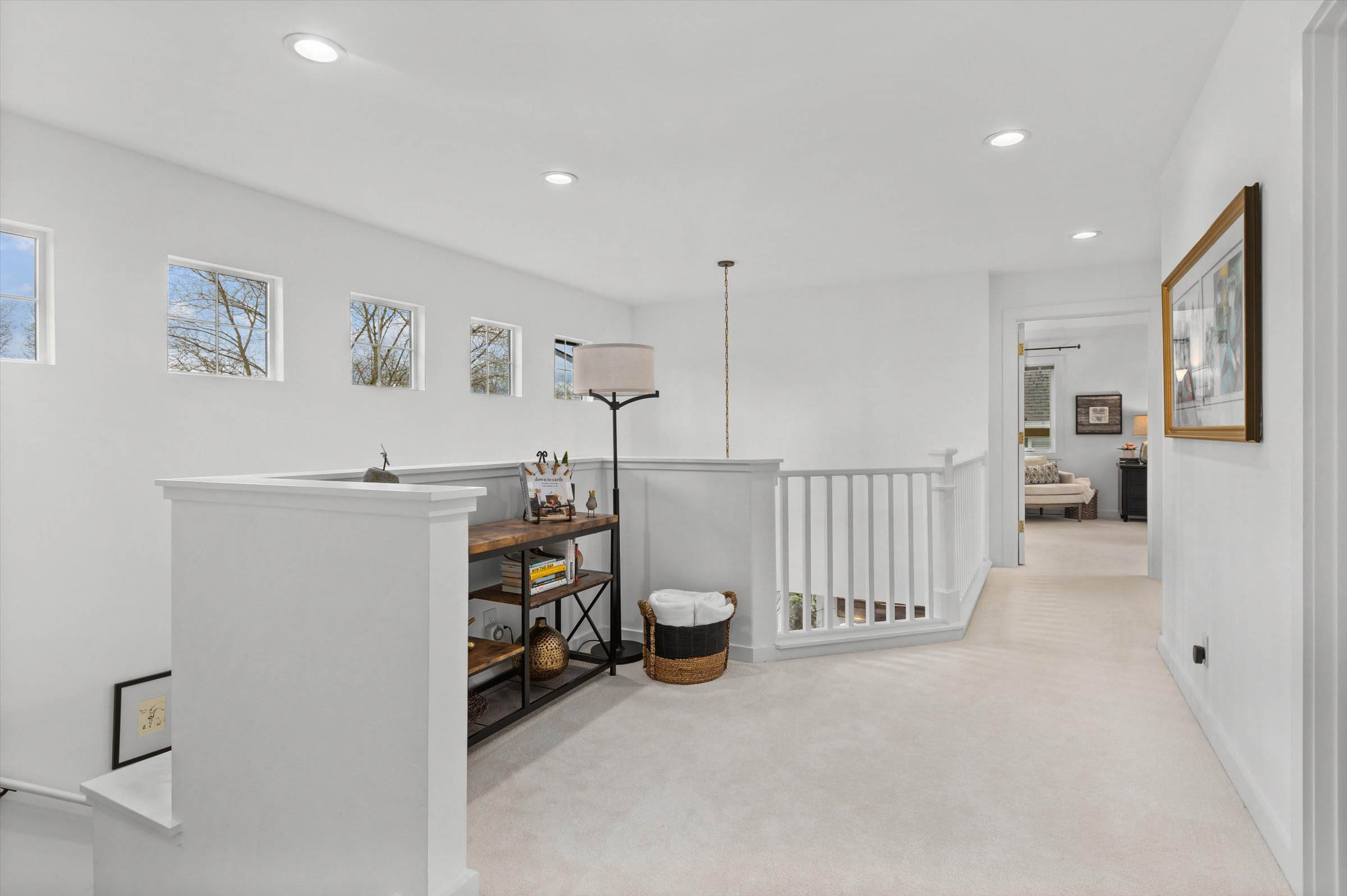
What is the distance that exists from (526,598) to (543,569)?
235 millimetres

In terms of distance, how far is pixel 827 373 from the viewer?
20.2 ft

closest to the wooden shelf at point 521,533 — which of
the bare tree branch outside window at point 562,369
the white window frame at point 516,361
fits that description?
the white window frame at point 516,361

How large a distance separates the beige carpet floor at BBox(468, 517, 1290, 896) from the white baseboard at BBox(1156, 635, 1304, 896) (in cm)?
3

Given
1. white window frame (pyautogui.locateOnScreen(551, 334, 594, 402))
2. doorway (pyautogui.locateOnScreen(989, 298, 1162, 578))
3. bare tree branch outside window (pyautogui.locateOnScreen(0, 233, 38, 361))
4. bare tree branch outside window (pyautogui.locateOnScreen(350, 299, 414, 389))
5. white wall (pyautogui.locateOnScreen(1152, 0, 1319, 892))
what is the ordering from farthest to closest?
doorway (pyautogui.locateOnScreen(989, 298, 1162, 578)) → white window frame (pyautogui.locateOnScreen(551, 334, 594, 402)) → bare tree branch outside window (pyautogui.locateOnScreen(350, 299, 414, 389)) → bare tree branch outside window (pyautogui.locateOnScreen(0, 233, 38, 361)) → white wall (pyautogui.locateOnScreen(1152, 0, 1319, 892))

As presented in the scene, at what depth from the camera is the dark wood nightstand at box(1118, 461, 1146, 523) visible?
843 centimetres

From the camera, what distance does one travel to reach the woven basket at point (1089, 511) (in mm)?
8836

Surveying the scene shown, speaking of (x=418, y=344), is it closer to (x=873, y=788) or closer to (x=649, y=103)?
(x=649, y=103)

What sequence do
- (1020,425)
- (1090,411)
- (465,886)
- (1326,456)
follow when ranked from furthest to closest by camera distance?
(1090,411)
(1020,425)
(465,886)
(1326,456)

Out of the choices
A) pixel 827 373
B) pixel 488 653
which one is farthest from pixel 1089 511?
pixel 488 653

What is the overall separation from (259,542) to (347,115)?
189cm

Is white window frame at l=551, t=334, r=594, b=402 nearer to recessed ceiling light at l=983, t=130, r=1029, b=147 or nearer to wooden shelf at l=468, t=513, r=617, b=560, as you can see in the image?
wooden shelf at l=468, t=513, r=617, b=560

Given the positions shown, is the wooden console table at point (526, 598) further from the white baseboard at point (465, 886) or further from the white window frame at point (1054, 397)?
the white window frame at point (1054, 397)

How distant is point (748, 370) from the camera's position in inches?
256

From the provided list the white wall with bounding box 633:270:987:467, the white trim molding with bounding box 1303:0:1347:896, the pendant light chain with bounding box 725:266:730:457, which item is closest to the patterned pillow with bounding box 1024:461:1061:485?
the white wall with bounding box 633:270:987:467
